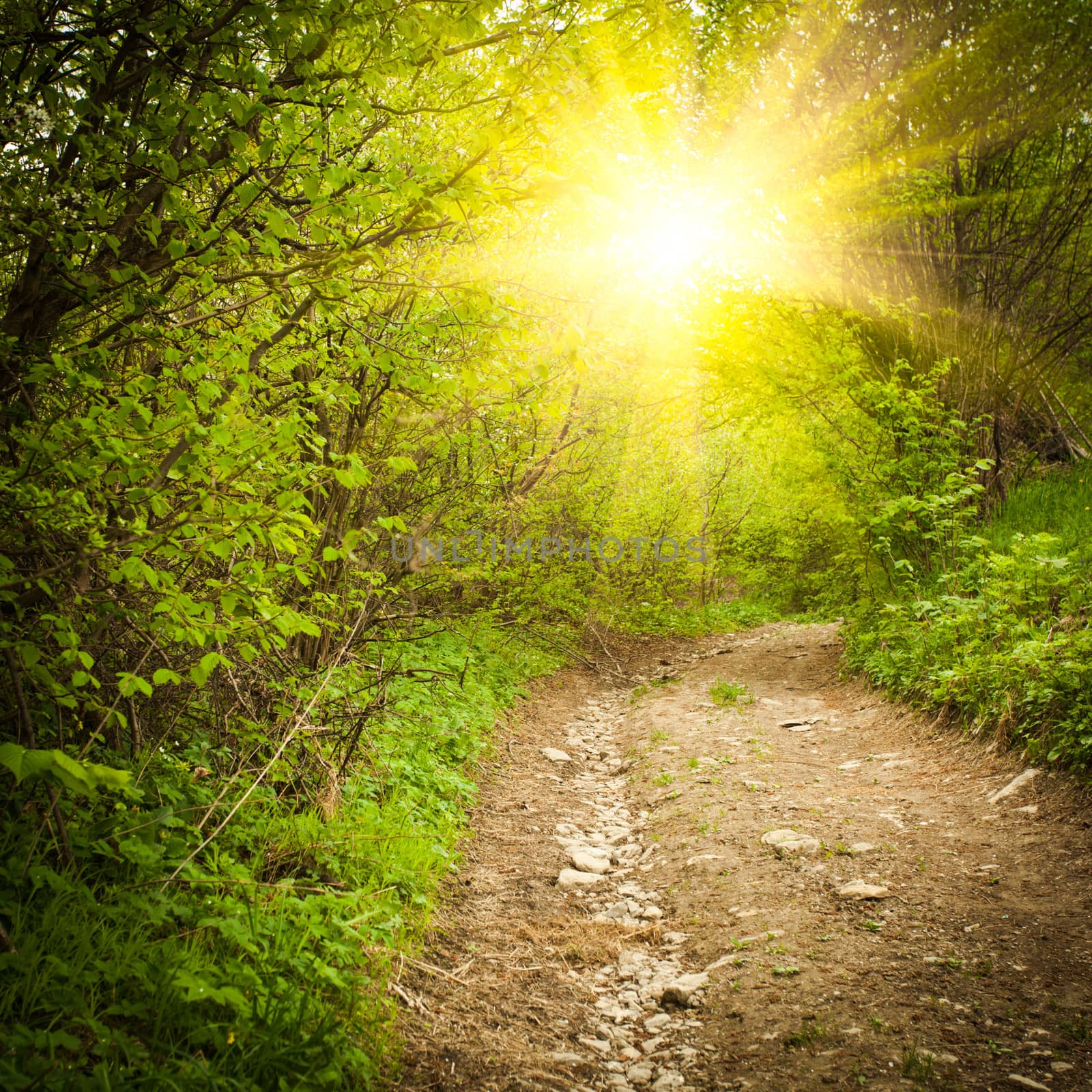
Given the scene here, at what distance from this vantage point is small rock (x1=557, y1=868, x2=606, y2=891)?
418 cm

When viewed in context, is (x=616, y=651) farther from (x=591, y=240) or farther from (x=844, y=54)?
(x=844, y=54)

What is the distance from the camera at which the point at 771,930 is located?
3.37m

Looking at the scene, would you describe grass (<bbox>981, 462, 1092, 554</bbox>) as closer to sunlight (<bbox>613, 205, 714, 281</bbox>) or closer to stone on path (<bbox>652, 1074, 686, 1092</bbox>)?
sunlight (<bbox>613, 205, 714, 281</bbox>)

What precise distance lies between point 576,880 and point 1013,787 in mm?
3046

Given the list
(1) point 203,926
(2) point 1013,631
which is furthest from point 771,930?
(2) point 1013,631

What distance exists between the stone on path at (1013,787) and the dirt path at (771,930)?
57 millimetres

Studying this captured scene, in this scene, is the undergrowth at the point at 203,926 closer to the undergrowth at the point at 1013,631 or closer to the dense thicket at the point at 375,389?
the dense thicket at the point at 375,389

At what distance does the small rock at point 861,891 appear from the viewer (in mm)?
3547

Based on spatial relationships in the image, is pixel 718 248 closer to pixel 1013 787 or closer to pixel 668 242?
pixel 668 242

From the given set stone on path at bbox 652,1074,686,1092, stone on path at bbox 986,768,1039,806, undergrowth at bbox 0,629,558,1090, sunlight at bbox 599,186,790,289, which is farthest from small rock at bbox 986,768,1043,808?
sunlight at bbox 599,186,790,289

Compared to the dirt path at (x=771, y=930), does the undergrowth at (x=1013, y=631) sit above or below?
above

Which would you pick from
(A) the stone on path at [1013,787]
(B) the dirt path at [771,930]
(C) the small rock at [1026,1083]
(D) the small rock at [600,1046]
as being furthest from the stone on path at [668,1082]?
(A) the stone on path at [1013,787]

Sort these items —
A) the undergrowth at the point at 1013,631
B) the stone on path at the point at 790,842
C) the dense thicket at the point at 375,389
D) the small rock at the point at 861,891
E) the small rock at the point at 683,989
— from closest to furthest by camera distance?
the dense thicket at the point at 375,389 → the small rock at the point at 683,989 → the small rock at the point at 861,891 → the stone on path at the point at 790,842 → the undergrowth at the point at 1013,631

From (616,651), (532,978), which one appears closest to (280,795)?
(532,978)
